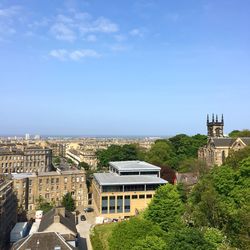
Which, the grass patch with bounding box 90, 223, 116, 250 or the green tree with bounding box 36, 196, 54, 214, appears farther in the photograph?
the green tree with bounding box 36, 196, 54, 214

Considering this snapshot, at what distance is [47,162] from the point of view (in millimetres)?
126188

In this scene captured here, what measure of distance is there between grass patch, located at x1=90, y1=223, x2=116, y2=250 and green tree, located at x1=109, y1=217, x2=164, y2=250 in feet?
31.9

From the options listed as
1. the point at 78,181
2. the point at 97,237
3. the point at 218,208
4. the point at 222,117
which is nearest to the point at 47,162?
the point at 78,181

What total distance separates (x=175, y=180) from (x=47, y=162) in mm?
55773

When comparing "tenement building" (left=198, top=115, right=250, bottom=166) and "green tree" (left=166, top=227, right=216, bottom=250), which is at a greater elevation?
"tenement building" (left=198, top=115, right=250, bottom=166)

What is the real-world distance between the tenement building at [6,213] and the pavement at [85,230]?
12.3 metres

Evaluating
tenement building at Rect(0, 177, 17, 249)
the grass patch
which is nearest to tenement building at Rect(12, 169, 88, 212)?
tenement building at Rect(0, 177, 17, 249)

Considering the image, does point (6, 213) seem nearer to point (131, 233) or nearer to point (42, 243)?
point (42, 243)

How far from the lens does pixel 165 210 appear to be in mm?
54562

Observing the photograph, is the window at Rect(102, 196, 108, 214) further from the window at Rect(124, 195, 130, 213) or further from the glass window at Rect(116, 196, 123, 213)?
the window at Rect(124, 195, 130, 213)

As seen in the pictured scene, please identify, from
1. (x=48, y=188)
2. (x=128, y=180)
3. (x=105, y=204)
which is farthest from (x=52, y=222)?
(x=48, y=188)

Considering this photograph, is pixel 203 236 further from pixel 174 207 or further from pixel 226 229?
pixel 174 207

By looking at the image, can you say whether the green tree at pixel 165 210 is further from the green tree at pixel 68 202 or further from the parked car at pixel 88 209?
the parked car at pixel 88 209

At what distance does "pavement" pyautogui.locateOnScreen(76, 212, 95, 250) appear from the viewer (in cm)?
5825
